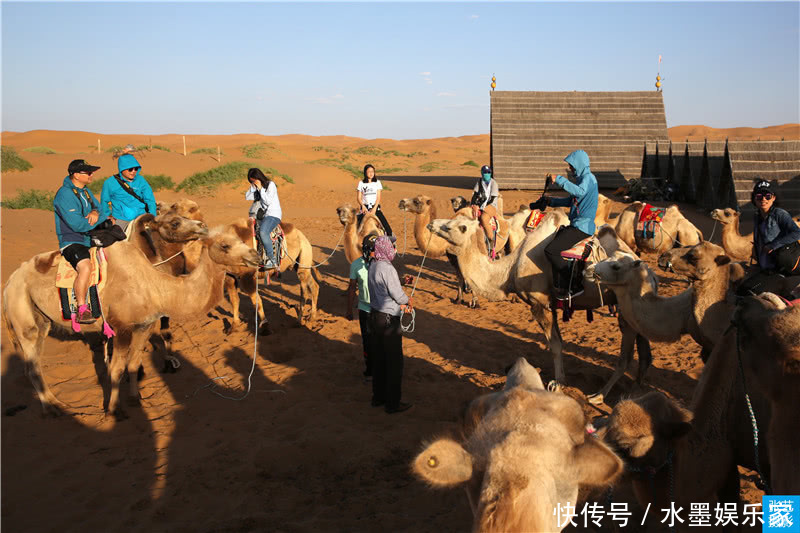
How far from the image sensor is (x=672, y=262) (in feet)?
18.9

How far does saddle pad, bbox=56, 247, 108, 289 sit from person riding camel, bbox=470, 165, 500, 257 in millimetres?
6458

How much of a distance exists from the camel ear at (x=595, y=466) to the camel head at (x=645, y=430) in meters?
0.71

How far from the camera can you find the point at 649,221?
37.6ft

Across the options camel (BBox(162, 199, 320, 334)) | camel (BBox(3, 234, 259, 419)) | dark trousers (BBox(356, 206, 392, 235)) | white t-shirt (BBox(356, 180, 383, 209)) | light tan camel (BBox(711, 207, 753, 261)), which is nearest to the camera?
camel (BBox(3, 234, 259, 419))

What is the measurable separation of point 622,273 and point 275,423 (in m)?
4.25

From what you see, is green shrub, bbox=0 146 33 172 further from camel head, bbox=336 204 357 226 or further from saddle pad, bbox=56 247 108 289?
saddle pad, bbox=56 247 108 289

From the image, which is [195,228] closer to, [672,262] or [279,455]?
[279,455]

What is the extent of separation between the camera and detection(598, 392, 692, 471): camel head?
245 centimetres

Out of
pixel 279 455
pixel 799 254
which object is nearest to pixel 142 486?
pixel 279 455

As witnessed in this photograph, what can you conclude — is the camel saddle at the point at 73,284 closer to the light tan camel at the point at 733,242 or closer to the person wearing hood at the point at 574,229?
the person wearing hood at the point at 574,229

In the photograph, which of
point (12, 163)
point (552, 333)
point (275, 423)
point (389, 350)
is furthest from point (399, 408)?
point (12, 163)

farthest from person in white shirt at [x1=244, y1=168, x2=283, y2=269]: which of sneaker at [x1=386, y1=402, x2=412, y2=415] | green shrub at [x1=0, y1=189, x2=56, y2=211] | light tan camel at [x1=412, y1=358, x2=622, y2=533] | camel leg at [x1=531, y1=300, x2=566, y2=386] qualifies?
green shrub at [x1=0, y1=189, x2=56, y2=211]

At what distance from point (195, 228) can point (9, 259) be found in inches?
376

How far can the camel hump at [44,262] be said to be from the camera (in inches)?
246
